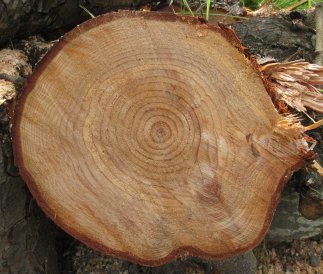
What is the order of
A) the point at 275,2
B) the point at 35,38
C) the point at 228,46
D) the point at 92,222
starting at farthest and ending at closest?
the point at 275,2, the point at 35,38, the point at 92,222, the point at 228,46

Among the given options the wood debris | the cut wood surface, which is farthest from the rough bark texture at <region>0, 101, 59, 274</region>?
the wood debris

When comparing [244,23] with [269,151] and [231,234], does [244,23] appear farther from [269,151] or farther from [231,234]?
[231,234]

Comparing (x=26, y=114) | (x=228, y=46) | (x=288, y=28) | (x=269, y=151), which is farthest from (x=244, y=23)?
(x=26, y=114)

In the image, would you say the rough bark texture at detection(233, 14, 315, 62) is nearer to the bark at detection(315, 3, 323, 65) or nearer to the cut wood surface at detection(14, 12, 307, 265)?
the bark at detection(315, 3, 323, 65)

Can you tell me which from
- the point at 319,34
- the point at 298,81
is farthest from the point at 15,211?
the point at 319,34

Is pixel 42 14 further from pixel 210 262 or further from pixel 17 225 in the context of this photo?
pixel 210 262
